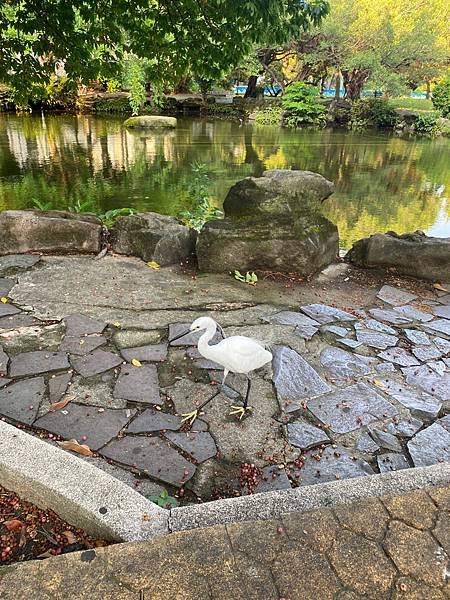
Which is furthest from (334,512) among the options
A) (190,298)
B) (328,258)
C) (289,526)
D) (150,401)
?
(328,258)

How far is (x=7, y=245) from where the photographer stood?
5590 mm

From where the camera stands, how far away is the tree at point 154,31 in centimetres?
586

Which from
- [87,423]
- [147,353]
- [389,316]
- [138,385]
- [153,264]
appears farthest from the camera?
[153,264]

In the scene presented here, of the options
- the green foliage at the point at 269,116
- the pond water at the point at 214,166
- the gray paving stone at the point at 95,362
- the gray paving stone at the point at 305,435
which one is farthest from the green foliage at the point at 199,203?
the green foliage at the point at 269,116

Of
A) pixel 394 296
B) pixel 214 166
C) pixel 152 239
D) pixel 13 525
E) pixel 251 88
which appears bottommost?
pixel 214 166

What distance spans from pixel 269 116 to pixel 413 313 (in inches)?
1144

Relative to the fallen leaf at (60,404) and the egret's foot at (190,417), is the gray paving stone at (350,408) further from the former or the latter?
the fallen leaf at (60,404)

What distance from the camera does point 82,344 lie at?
376 centimetres

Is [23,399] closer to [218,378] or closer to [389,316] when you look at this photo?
[218,378]

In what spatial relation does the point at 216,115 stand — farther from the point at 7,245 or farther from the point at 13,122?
the point at 7,245

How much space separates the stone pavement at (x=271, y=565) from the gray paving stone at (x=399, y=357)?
6.40 feet

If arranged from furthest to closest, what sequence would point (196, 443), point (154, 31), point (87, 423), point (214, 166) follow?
point (214, 166), point (154, 31), point (87, 423), point (196, 443)

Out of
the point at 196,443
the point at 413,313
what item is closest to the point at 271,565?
the point at 196,443

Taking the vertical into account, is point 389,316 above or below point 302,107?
below
